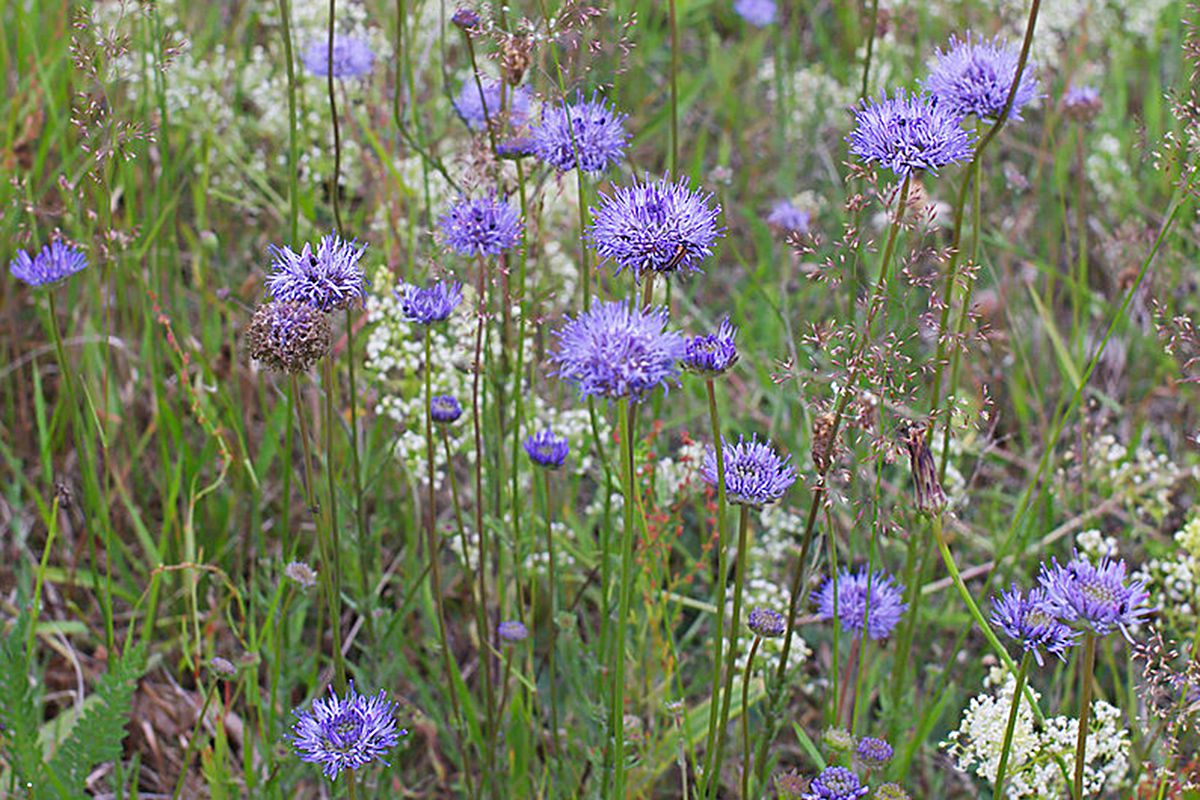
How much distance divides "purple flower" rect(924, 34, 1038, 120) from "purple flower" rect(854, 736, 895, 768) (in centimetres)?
81

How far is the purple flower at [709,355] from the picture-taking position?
133 cm

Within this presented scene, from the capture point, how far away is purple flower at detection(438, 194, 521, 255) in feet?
5.84

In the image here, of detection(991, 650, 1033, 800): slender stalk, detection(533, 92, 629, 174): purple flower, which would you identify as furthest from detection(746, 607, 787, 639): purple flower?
detection(533, 92, 629, 174): purple flower

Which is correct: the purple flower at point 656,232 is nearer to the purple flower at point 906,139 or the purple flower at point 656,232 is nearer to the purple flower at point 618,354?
the purple flower at point 618,354

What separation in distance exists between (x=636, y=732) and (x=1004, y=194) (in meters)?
2.47

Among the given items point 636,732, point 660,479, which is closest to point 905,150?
point 636,732

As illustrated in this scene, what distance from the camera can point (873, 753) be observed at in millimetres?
1585

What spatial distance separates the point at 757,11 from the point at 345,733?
317 cm

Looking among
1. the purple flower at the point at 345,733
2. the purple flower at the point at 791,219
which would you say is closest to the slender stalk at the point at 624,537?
the purple flower at the point at 345,733

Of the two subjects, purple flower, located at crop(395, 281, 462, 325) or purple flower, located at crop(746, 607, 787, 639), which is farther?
purple flower, located at crop(395, 281, 462, 325)

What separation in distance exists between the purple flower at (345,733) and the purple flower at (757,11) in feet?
10.0

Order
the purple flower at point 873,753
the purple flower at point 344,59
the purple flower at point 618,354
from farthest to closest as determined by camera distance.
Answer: the purple flower at point 344,59, the purple flower at point 873,753, the purple flower at point 618,354

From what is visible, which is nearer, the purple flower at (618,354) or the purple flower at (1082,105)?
the purple flower at (618,354)

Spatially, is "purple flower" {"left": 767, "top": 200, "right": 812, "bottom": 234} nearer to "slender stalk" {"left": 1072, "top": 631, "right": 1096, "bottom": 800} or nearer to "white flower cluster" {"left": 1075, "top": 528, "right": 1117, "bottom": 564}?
"white flower cluster" {"left": 1075, "top": 528, "right": 1117, "bottom": 564}
